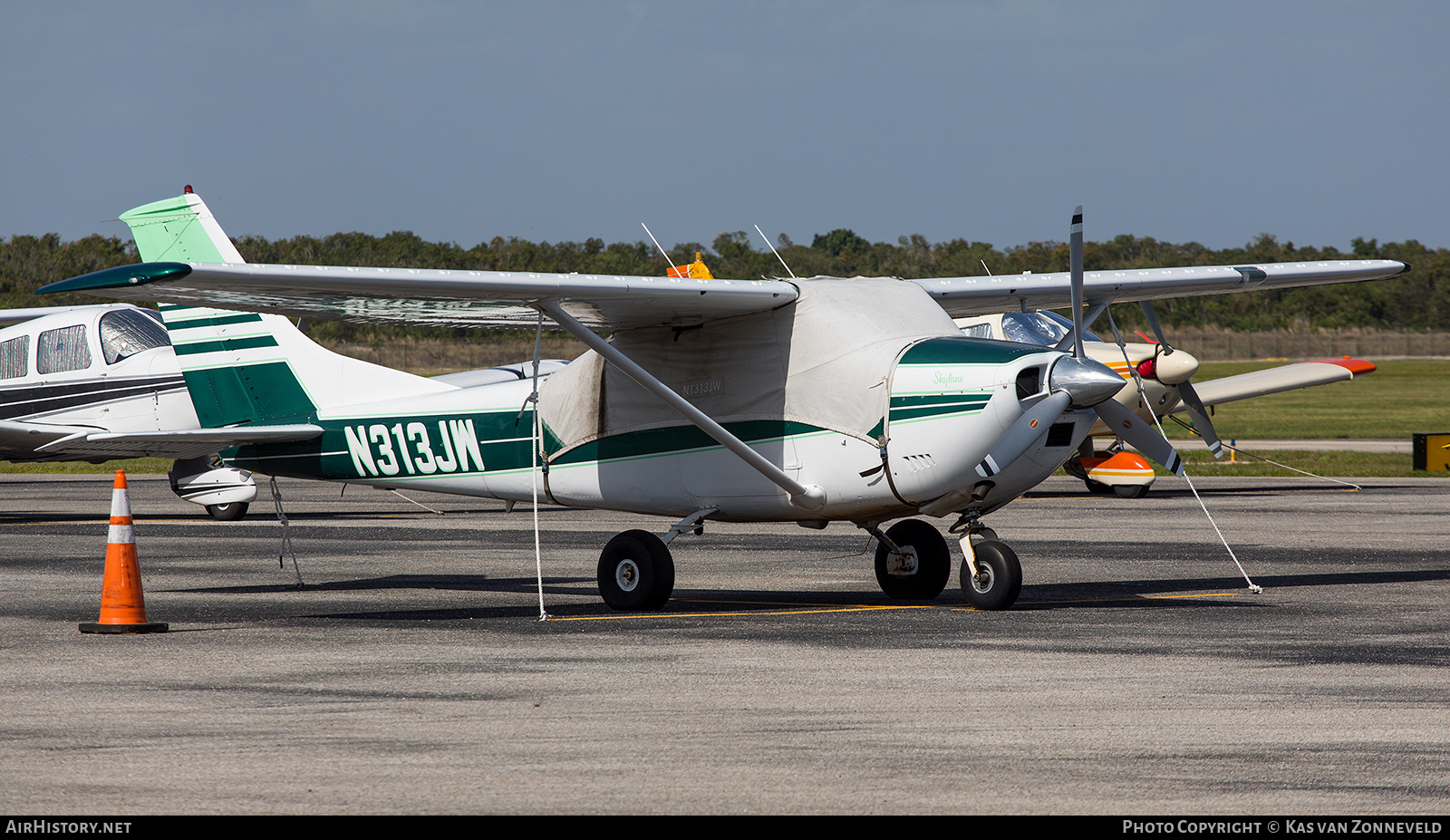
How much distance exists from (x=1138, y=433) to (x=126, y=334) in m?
14.4

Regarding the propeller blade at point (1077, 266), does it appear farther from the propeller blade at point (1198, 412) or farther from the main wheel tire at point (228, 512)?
the main wheel tire at point (228, 512)

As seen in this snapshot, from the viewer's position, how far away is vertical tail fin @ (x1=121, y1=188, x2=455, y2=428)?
522 inches

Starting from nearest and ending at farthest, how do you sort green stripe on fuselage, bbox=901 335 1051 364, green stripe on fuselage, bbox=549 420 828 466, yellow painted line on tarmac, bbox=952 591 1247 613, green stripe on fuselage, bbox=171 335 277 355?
green stripe on fuselage, bbox=901 335 1051 364
green stripe on fuselage, bbox=549 420 828 466
yellow painted line on tarmac, bbox=952 591 1247 613
green stripe on fuselage, bbox=171 335 277 355

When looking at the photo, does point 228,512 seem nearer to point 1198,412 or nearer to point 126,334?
point 126,334

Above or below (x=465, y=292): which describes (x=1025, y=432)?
below

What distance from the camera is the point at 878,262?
104 m

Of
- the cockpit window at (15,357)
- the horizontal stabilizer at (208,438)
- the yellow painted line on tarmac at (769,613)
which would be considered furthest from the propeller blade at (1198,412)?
the cockpit window at (15,357)

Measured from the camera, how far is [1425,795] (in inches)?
215

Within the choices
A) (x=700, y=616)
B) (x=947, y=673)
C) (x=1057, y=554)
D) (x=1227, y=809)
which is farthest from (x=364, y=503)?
(x=1227, y=809)

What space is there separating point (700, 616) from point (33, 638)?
170 inches

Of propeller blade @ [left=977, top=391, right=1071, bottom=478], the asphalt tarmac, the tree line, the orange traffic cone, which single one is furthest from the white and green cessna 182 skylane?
the tree line

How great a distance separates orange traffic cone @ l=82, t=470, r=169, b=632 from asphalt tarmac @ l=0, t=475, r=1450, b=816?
9.3 inches

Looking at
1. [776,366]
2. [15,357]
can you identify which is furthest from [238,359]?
[15,357]

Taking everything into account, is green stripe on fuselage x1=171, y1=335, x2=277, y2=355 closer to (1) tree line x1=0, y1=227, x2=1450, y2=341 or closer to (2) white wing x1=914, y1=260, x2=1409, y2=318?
(2) white wing x1=914, y1=260, x2=1409, y2=318
